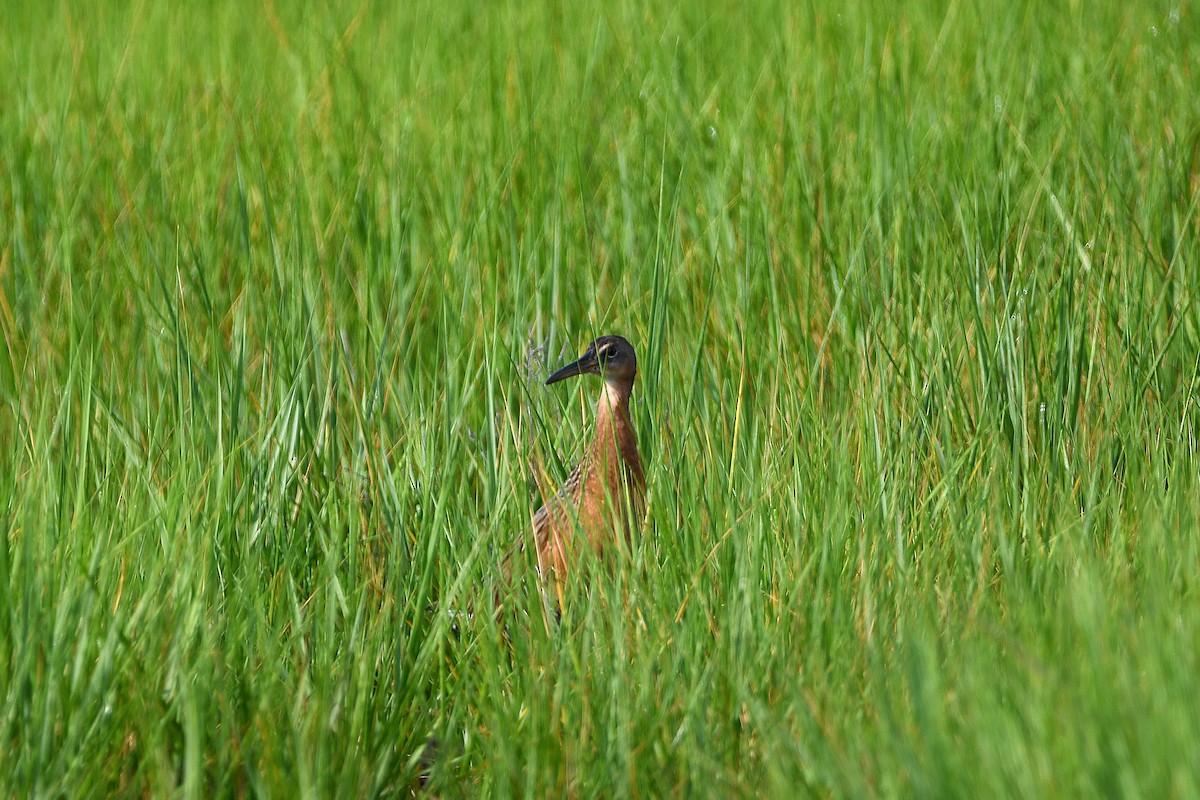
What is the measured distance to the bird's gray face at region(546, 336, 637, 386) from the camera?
9.30 feet

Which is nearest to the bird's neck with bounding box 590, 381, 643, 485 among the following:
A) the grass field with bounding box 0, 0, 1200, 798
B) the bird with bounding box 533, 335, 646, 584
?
the bird with bounding box 533, 335, 646, 584

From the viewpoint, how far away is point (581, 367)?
112 inches

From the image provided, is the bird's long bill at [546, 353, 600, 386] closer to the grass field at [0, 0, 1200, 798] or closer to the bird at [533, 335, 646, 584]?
the bird at [533, 335, 646, 584]

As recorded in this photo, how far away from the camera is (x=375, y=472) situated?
8.33 feet

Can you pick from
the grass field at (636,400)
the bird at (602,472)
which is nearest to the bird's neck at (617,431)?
the bird at (602,472)

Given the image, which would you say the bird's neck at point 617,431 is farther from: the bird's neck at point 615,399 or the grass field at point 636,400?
the grass field at point 636,400

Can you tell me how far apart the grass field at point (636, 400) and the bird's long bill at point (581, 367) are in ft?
0.40

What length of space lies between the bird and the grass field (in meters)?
0.08

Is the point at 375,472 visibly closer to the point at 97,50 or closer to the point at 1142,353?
the point at 1142,353

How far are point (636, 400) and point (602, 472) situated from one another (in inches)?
12.5

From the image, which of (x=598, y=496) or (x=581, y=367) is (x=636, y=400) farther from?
(x=598, y=496)

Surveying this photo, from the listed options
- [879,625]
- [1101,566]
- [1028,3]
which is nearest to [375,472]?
[879,625]

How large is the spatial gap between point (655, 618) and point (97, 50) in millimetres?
3611

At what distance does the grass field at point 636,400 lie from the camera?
1.81 metres
